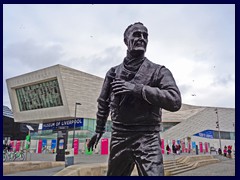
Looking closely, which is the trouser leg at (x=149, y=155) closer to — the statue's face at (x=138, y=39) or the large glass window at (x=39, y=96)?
the statue's face at (x=138, y=39)

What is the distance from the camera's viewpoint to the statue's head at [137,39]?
3.39m

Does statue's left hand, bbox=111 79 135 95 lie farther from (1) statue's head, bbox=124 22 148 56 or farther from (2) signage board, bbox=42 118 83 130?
(2) signage board, bbox=42 118 83 130

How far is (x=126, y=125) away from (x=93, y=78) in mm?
34088

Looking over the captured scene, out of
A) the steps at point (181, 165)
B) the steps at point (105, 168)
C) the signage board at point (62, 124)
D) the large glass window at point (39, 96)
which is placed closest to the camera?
the steps at point (105, 168)

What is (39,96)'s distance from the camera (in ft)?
125

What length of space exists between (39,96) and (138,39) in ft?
122

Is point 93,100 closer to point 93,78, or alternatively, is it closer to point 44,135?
point 93,78

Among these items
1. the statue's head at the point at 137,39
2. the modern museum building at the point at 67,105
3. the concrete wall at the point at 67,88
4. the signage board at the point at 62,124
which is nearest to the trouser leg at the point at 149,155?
the statue's head at the point at 137,39

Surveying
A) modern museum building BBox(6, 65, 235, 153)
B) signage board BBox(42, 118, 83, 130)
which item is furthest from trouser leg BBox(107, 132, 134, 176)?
signage board BBox(42, 118, 83, 130)

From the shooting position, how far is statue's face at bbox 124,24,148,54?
3.39m

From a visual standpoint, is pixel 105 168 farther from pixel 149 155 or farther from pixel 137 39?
pixel 137 39

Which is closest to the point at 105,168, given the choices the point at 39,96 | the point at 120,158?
the point at 120,158
